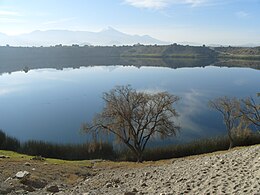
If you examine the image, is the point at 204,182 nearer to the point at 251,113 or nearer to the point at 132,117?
the point at 132,117

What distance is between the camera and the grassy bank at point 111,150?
41.3 meters

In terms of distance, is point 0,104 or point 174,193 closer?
point 174,193

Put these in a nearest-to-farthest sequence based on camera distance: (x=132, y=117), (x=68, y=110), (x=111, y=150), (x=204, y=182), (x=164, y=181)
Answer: (x=204, y=182) < (x=164, y=181) < (x=132, y=117) < (x=111, y=150) < (x=68, y=110)

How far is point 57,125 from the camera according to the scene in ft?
188

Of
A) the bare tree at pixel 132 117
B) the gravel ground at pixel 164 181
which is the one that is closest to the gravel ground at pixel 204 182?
the gravel ground at pixel 164 181

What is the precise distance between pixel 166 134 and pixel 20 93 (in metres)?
72.9

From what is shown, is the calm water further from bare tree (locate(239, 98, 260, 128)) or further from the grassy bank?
bare tree (locate(239, 98, 260, 128))

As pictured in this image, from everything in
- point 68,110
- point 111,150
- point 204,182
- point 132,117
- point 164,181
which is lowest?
point 111,150

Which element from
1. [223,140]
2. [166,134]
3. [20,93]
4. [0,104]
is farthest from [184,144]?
[20,93]

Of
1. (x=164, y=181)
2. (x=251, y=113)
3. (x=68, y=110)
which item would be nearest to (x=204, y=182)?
(x=164, y=181)

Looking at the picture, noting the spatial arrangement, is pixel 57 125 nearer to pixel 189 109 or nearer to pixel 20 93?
pixel 189 109

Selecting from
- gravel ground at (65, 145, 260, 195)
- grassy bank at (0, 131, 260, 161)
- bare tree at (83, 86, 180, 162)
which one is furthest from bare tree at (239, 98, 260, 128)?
gravel ground at (65, 145, 260, 195)

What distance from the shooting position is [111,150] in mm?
43594

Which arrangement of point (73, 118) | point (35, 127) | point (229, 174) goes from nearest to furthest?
1. point (229, 174)
2. point (35, 127)
3. point (73, 118)
